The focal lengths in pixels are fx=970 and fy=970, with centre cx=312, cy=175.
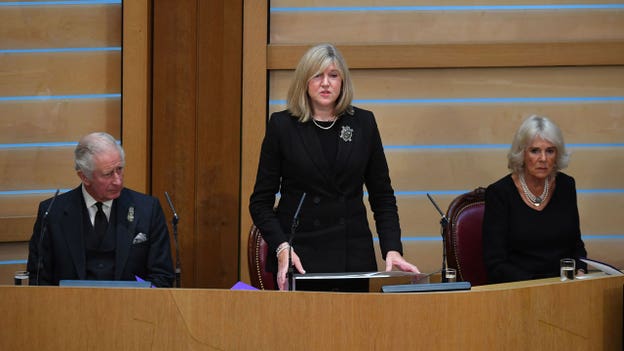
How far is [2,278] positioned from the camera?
4961 millimetres

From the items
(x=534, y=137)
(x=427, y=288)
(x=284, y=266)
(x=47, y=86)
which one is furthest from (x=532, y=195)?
(x=47, y=86)

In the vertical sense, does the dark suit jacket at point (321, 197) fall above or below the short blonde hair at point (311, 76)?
below

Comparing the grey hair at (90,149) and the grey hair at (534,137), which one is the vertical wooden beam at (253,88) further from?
the grey hair at (534,137)

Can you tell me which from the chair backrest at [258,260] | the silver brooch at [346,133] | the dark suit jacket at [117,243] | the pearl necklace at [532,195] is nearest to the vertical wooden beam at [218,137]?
the chair backrest at [258,260]

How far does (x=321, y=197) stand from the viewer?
374 centimetres

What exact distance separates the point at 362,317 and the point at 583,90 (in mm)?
2560

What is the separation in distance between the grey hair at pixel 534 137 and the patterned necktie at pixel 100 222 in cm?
177

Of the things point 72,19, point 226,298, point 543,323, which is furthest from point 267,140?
point 72,19

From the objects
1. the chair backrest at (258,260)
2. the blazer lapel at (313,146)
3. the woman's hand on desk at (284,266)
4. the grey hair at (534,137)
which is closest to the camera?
the woman's hand on desk at (284,266)

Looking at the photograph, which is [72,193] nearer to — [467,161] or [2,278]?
[2,278]

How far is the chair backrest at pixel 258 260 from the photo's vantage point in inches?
159

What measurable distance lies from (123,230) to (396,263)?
1087 millimetres

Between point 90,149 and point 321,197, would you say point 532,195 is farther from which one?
point 90,149

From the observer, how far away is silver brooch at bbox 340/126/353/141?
3.77 metres
